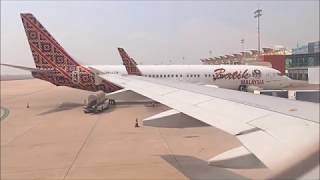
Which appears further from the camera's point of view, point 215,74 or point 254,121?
point 215,74

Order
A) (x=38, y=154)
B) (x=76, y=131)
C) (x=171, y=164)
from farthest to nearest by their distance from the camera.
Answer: (x=76, y=131), (x=38, y=154), (x=171, y=164)

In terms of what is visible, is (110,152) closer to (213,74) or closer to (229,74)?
(213,74)

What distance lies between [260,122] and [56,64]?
24.1 metres

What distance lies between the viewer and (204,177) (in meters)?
7.55

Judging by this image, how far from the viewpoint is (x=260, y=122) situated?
158 inches

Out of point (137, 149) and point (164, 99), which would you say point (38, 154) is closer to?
point (137, 149)

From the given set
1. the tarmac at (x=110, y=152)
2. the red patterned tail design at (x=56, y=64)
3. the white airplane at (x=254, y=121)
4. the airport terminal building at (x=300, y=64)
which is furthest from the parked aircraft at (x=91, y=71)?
the airport terminal building at (x=300, y=64)

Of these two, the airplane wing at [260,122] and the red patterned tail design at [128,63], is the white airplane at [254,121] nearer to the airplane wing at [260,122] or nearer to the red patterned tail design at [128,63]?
the airplane wing at [260,122]

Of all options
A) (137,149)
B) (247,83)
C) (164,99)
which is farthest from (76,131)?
(247,83)

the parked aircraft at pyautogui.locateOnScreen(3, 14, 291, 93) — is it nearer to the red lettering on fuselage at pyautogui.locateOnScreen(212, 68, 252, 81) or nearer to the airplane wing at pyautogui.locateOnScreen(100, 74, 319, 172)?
the red lettering on fuselage at pyautogui.locateOnScreen(212, 68, 252, 81)

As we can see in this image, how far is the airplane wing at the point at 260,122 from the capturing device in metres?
2.89

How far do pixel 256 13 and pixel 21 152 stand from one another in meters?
71.6

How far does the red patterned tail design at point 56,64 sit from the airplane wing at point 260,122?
793 inches

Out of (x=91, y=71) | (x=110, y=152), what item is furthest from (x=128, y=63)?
(x=110, y=152)
